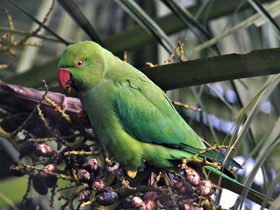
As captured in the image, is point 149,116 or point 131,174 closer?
point 131,174

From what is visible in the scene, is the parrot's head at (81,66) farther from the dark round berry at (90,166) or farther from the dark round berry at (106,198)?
the dark round berry at (106,198)

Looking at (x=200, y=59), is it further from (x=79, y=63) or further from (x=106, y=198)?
(x=79, y=63)

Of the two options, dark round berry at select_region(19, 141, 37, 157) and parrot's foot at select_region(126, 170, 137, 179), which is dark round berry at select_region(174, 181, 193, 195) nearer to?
parrot's foot at select_region(126, 170, 137, 179)

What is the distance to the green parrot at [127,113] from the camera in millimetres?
1660

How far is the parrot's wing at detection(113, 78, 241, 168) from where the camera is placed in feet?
5.55

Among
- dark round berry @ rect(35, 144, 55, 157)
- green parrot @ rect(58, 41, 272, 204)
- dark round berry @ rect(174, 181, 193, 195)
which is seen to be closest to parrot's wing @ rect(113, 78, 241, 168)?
green parrot @ rect(58, 41, 272, 204)

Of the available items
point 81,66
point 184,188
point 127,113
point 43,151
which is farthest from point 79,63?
point 184,188

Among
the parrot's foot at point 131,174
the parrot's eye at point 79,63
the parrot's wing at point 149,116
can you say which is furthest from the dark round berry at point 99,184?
the parrot's eye at point 79,63

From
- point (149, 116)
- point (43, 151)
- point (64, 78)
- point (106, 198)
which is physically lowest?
point (106, 198)

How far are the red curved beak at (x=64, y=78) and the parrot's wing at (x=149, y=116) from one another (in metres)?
0.18

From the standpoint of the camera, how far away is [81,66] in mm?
1785

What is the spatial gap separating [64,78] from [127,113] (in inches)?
10.4

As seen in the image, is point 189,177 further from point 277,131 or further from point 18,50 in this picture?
point 18,50

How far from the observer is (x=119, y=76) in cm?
178
